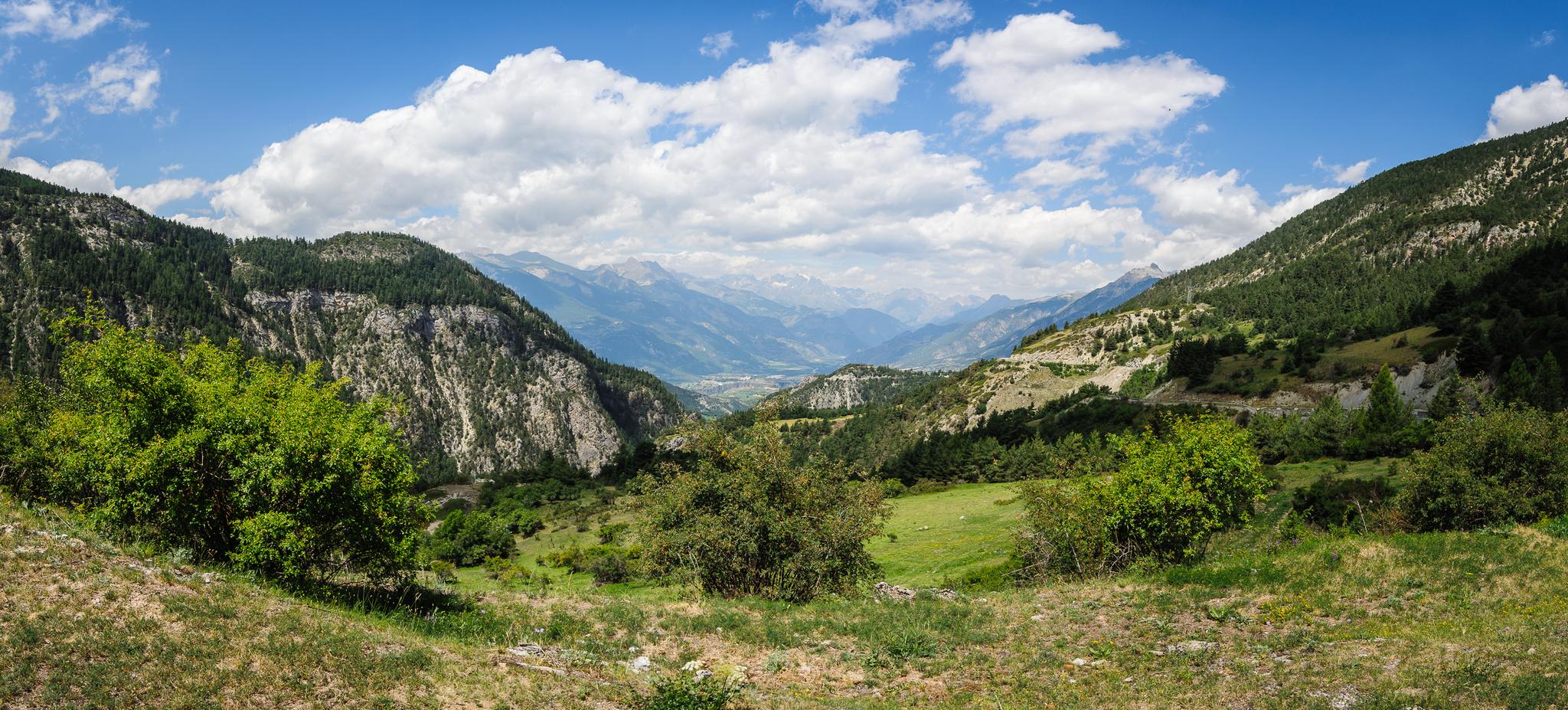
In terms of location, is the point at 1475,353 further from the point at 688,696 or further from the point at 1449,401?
the point at 688,696

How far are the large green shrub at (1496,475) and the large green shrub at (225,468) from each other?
41406 millimetres

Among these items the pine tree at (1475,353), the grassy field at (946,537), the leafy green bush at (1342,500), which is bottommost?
the grassy field at (946,537)

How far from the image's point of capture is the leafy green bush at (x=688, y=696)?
13.5 meters

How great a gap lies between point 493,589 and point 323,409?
10018mm

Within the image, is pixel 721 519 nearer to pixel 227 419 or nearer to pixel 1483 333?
pixel 227 419

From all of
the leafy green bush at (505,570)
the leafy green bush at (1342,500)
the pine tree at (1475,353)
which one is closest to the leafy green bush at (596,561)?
the leafy green bush at (505,570)

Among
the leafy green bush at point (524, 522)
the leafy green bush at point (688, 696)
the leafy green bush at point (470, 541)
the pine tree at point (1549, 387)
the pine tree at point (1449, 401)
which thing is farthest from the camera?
the leafy green bush at point (524, 522)

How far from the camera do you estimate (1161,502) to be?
28.4m

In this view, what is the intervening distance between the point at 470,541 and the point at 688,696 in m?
64.5

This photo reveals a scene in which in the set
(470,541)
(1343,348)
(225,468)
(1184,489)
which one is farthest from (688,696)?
(1343,348)

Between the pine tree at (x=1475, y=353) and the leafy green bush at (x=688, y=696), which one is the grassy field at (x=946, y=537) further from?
the pine tree at (x=1475, y=353)

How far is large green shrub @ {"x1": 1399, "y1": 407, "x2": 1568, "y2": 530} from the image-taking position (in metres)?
27.1

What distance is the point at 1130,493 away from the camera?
97.7 ft

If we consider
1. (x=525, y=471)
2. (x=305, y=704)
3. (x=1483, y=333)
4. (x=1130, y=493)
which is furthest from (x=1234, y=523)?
(x=525, y=471)
